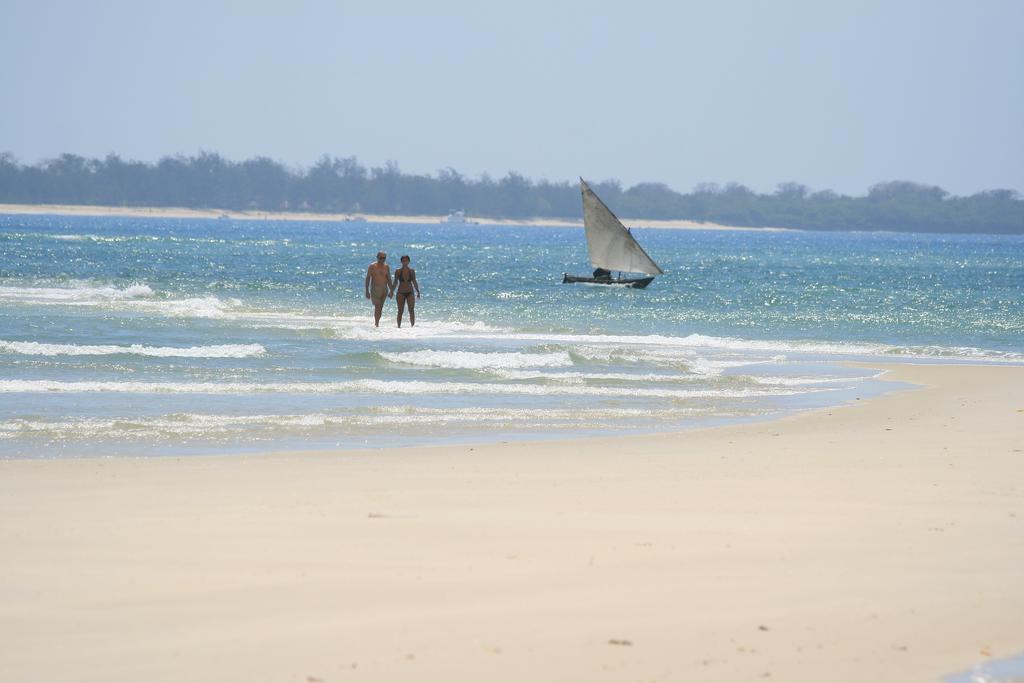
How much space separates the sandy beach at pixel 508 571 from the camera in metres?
4.80

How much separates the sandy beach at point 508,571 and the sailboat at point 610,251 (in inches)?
1104

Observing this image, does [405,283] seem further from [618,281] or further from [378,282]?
[618,281]

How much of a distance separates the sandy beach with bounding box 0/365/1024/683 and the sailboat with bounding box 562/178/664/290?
2804 centimetres

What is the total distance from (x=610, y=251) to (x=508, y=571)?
3334cm

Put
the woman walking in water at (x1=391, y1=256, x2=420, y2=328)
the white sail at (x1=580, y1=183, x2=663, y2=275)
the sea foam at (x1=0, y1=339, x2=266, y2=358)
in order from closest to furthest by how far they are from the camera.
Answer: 1. the sea foam at (x1=0, y1=339, x2=266, y2=358)
2. the woman walking in water at (x1=391, y1=256, x2=420, y2=328)
3. the white sail at (x1=580, y1=183, x2=663, y2=275)

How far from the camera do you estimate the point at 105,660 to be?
474cm

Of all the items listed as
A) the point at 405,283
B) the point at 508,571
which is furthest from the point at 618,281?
the point at 508,571

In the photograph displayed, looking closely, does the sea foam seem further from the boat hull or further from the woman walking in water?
the boat hull

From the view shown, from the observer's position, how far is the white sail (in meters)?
36.9

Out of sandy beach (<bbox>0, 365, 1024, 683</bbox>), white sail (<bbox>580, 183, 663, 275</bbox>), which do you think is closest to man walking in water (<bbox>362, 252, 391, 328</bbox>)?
sandy beach (<bbox>0, 365, 1024, 683</bbox>)

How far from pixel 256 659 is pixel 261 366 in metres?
13.0

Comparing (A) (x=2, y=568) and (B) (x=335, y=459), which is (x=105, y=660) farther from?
(B) (x=335, y=459)

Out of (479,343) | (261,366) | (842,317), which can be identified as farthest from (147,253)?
(261,366)

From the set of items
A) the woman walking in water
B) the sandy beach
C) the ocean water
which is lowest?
the ocean water
